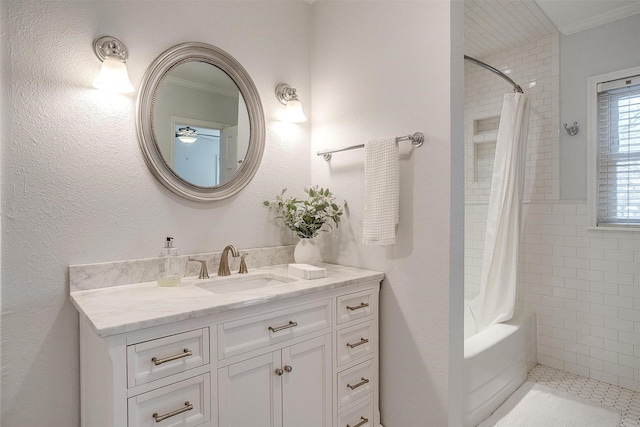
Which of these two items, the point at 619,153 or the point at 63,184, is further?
the point at 619,153

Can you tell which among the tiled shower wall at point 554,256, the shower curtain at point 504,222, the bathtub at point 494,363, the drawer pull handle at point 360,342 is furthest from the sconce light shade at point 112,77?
the tiled shower wall at point 554,256

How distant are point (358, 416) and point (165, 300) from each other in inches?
45.0

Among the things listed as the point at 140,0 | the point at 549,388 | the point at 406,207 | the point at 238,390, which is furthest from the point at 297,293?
the point at 549,388

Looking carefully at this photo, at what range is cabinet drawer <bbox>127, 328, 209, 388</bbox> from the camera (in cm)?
115

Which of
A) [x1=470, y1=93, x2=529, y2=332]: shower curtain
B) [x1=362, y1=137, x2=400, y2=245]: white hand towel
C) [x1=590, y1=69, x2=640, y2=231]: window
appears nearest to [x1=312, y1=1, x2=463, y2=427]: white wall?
[x1=362, y1=137, x2=400, y2=245]: white hand towel

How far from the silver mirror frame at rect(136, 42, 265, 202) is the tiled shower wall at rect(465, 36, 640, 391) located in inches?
76.6

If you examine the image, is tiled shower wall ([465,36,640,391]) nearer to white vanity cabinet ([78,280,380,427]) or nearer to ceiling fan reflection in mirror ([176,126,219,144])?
white vanity cabinet ([78,280,380,427])

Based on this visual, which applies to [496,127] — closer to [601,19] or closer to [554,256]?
[601,19]

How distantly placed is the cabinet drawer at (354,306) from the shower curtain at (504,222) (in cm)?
113

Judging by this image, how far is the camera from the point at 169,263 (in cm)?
170

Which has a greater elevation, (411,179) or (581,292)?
(411,179)

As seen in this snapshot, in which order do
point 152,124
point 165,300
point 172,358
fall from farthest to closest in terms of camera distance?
point 152,124, point 165,300, point 172,358

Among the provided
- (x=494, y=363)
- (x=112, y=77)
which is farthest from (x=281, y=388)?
(x=112, y=77)

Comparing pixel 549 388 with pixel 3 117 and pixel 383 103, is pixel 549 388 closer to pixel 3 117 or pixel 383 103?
pixel 383 103
